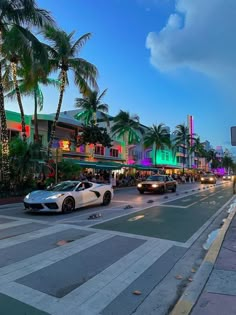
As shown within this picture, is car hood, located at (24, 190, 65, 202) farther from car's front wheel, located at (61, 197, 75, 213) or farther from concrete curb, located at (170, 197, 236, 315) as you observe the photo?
concrete curb, located at (170, 197, 236, 315)

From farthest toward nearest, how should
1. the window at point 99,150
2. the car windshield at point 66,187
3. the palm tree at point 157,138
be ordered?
the palm tree at point 157,138 → the window at point 99,150 → the car windshield at point 66,187

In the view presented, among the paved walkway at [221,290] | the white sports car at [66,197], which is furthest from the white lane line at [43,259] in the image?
the white sports car at [66,197]

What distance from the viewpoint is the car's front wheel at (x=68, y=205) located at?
1327cm

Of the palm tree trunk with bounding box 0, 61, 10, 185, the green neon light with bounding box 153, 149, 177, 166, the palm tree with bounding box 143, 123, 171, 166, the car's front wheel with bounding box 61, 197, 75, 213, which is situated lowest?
the car's front wheel with bounding box 61, 197, 75, 213

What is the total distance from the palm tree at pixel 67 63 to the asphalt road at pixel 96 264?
52.7 feet

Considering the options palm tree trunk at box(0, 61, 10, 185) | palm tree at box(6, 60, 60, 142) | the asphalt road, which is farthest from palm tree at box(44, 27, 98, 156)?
the asphalt road

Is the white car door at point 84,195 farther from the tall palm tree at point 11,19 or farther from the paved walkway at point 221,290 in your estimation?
the paved walkway at point 221,290

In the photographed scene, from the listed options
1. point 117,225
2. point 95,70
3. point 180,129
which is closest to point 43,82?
point 95,70

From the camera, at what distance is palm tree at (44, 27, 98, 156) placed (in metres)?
25.4

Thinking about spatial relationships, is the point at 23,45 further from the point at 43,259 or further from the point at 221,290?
the point at 221,290

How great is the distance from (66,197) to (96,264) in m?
7.18

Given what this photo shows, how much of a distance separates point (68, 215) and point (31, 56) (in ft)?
35.8

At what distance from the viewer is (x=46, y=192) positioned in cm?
1360

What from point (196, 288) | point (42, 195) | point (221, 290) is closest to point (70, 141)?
point (42, 195)
